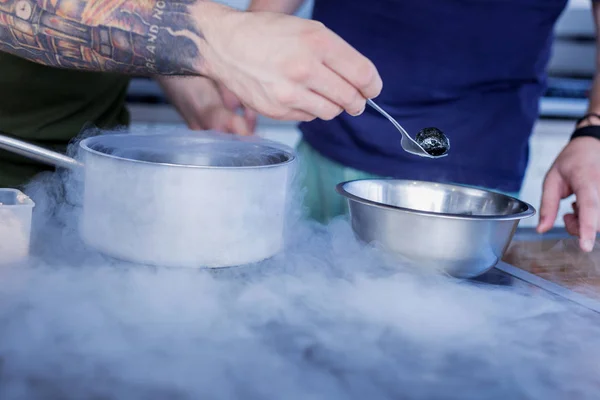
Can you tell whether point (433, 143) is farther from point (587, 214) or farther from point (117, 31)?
point (117, 31)

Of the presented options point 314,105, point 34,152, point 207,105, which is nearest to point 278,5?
point 207,105

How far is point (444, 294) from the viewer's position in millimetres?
842

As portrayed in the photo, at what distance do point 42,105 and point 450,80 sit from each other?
837 millimetres

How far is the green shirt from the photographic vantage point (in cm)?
123

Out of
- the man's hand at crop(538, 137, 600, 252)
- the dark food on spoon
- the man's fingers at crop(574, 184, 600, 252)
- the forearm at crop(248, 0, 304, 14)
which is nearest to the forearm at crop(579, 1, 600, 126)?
the man's hand at crop(538, 137, 600, 252)

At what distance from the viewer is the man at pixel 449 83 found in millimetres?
1427

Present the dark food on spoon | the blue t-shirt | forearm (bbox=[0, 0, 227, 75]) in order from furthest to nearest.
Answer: the blue t-shirt, the dark food on spoon, forearm (bbox=[0, 0, 227, 75])

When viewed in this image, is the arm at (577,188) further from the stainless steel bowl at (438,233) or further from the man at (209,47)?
the man at (209,47)

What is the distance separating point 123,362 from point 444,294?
41 centimetres

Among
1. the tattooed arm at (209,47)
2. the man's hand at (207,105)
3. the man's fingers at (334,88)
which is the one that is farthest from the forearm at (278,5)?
the man's fingers at (334,88)

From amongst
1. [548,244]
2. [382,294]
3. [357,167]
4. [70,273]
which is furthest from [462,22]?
[70,273]

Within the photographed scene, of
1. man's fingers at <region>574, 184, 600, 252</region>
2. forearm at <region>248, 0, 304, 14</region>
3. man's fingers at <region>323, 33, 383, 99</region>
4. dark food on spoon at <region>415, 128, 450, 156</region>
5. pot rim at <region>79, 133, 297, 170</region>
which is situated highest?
forearm at <region>248, 0, 304, 14</region>

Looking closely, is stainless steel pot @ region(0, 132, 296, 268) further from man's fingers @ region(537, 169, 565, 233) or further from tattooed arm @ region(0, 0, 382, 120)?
man's fingers @ region(537, 169, 565, 233)

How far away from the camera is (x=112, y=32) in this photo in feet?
3.03
